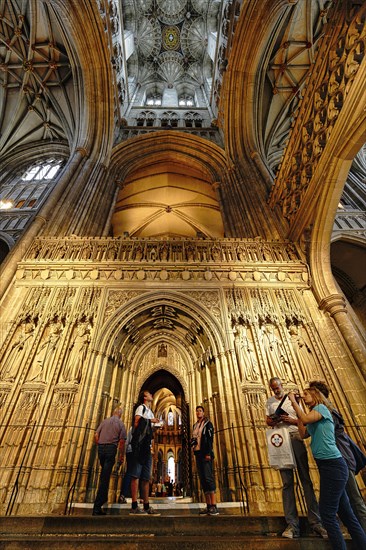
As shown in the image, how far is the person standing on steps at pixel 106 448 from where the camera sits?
3.79 metres

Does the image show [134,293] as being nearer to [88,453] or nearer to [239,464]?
[88,453]

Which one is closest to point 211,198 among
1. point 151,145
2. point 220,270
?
point 151,145

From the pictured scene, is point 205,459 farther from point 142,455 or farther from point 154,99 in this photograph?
point 154,99

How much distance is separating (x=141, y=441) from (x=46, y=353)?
11.6ft

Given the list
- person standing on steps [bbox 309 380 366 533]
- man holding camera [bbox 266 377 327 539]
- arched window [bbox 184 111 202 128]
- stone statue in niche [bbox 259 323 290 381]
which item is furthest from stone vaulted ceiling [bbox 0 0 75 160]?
person standing on steps [bbox 309 380 366 533]

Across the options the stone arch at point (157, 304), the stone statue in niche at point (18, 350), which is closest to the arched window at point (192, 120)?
the stone arch at point (157, 304)

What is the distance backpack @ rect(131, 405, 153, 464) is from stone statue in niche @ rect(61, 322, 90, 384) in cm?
248

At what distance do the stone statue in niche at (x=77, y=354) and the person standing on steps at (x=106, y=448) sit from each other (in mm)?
2074

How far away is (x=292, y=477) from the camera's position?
3.18 meters

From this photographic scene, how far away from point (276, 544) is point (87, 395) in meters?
4.34

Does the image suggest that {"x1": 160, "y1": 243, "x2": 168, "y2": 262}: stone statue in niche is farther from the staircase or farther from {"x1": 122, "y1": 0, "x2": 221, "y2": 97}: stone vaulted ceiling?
{"x1": 122, "y1": 0, "x2": 221, "y2": 97}: stone vaulted ceiling

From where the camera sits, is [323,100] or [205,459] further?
[323,100]

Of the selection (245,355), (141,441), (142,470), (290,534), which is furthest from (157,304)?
(290,534)

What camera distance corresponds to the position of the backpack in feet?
12.9
